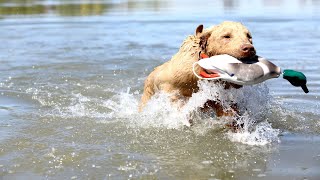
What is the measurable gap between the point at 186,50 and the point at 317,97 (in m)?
2.81

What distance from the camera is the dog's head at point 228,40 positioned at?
18.2 ft

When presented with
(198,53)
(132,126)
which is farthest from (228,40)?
(132,126)

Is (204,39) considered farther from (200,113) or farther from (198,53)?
(200,113)

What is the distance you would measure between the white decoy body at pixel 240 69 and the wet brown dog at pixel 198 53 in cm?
10

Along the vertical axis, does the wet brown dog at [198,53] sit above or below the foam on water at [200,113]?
above

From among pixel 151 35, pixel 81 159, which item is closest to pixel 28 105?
pixel 81 159

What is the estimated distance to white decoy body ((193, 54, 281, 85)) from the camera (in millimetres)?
5559

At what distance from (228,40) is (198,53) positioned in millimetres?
600

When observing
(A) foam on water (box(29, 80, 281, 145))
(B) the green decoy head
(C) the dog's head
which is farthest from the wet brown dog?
(B) the green decoy head

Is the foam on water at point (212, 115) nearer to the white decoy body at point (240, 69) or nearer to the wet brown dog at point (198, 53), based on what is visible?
the wet brown dog at point (198, 53)

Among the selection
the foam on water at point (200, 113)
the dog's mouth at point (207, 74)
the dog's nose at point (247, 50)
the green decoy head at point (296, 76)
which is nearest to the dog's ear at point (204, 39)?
the dog's mouth at point (207, 74)

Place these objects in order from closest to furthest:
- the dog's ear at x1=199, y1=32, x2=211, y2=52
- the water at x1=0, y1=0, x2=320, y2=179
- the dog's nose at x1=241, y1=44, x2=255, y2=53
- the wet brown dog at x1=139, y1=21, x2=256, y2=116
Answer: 1. the water at x1=0, y1=0, x2=320, y2=179
2. the dog's nose at x1=241, y1=44, x2=255, y2=53
3. the wet brown dog at x1=139, y1=21, x2=256, y2=116
4. the dog's ear at x1=199, y1=32, x2=211, y2=52

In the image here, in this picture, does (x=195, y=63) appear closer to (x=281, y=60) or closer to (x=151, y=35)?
(x=281, y=60)

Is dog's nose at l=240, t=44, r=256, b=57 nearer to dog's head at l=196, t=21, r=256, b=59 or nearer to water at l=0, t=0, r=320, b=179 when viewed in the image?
dog's head at l=196, t=21, r=256, b=59
